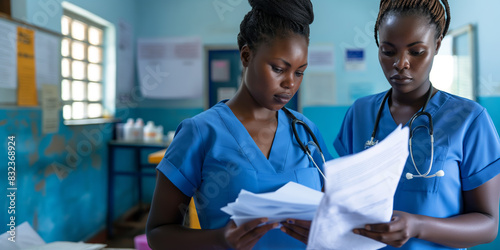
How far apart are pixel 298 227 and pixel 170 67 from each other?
3.26m

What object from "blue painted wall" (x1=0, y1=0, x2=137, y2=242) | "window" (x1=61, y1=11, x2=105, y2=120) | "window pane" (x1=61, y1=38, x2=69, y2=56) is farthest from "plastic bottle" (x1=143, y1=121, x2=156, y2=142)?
"window pane" (x1=61, y1=38, x2=69, y2=56)

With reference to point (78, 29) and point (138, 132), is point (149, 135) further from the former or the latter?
point (78, 29)

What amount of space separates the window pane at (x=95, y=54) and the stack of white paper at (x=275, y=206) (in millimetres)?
2900

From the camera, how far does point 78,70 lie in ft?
9.59

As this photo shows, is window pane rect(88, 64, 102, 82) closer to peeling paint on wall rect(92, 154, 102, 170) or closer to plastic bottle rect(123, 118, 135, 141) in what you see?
plastic bottle rect(123, 118, 135, 141)

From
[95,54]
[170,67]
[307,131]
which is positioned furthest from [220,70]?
[307,131]

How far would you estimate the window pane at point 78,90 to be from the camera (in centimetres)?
287

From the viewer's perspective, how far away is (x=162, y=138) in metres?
3.40

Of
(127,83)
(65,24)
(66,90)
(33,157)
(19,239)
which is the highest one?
(65,24)

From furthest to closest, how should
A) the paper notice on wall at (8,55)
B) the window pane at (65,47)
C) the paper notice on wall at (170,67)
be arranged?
the paper notice on wall at (170,67)
the window pane at (65,47)
the paper notice on wall at (8,55)

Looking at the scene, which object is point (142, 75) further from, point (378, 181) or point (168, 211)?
point (378, 181)

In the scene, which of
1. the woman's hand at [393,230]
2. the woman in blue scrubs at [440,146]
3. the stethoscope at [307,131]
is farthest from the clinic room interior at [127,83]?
the woman's hand at [393,230]

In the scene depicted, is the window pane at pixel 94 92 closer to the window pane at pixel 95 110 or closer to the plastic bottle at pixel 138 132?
the window pane at pixel 95 110

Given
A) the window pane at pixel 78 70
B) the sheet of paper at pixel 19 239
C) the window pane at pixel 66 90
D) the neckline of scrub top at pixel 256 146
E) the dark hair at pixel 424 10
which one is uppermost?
the window pane at pixel 78 70
